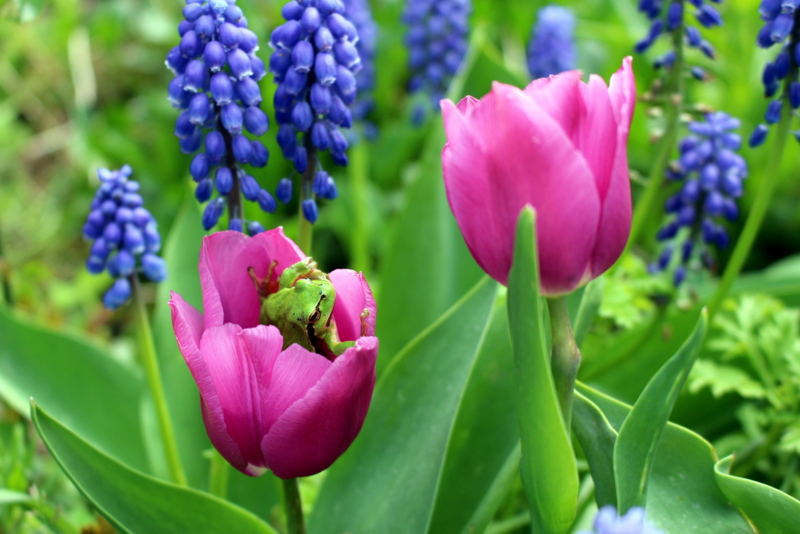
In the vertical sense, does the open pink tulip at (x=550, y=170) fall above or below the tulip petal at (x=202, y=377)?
above

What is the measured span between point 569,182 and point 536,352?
155 millimetres

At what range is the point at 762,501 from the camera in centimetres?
79

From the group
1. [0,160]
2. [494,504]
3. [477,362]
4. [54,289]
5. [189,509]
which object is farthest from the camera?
[0,160]

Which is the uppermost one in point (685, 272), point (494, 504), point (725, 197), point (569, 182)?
point (569, 182)

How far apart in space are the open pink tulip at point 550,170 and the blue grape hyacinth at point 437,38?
1.28 m

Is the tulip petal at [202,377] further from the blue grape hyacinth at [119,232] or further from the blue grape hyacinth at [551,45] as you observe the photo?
the blue grape hyacinth at [551,45]

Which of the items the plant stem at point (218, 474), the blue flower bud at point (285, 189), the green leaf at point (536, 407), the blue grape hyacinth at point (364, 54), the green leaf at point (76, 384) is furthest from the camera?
the blue grape hyacinth at point (364, 54)

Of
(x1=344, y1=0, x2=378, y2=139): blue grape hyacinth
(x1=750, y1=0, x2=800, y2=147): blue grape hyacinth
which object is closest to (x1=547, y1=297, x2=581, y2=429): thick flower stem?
(x1=750, y1=0, x2=800, y2=147): blue grape hyacinth

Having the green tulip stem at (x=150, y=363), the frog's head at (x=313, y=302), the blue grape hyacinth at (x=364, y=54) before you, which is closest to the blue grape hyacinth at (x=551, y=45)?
the blue grape hyacinth at (x=364, y=54)

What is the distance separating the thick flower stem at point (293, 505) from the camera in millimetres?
880

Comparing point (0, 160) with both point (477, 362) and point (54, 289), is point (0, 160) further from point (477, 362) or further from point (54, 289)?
point (477, 362)

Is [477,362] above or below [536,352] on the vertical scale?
below

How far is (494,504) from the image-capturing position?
0.97m

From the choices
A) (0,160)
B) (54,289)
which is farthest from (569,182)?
(0,160)
